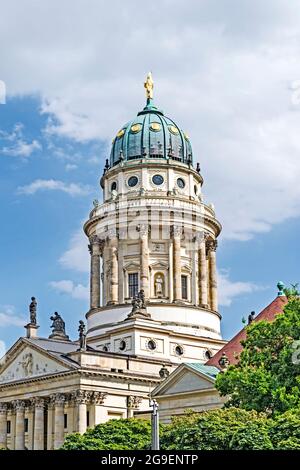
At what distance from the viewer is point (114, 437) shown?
197 ft

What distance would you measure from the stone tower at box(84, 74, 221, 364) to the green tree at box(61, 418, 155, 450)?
947 inches

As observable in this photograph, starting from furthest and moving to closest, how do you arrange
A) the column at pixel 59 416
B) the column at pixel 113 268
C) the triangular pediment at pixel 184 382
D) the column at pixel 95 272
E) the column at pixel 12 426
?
the column at pixel 95 272 → the column at pixel 113 268 → the column at pixel 12 426 → the column at pixel 59 416 → the triangular pediment at pixel 184 382

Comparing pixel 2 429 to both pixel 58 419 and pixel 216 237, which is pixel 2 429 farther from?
pixel 216 237

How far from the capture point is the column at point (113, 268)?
93938 mm

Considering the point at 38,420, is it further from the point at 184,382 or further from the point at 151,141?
the point at 151,141

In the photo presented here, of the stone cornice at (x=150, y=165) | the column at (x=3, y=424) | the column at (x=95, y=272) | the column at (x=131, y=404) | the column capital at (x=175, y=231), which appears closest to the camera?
the column at (x=131, y=404)

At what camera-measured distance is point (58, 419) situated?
82.0 m

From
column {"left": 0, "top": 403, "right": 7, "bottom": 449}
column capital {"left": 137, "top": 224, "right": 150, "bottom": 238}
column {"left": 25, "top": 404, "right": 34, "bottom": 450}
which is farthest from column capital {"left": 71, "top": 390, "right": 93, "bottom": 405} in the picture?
column capital {"left": 137, "top": 224, "right": 150, "bottom": 238}

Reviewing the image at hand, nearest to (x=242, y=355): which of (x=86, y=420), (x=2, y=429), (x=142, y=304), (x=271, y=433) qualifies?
(x=271, y=433)

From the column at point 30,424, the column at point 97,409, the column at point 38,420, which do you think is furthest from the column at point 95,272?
the column at point 97,409

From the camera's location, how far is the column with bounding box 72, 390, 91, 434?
259ft

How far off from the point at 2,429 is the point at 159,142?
35.7 m

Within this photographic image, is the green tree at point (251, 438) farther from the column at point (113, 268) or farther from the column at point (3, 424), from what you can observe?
the column at point (113, 268)

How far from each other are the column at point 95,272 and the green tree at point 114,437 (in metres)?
34.4
